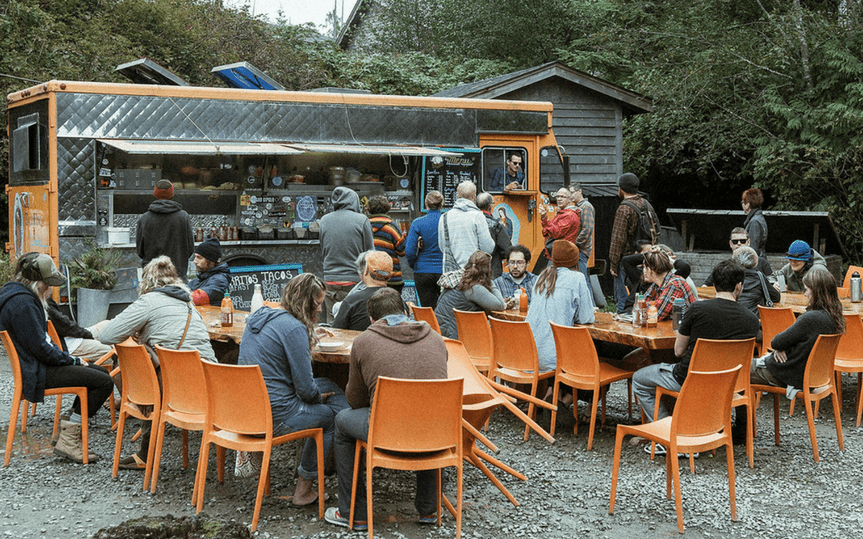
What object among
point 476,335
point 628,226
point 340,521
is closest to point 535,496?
point 340,521

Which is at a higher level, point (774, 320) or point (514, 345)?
point (774, 320)

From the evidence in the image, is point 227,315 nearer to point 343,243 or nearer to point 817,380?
point 343,243

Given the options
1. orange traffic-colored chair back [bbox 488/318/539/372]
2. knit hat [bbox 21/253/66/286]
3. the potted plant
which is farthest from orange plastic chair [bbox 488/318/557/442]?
the potted plant

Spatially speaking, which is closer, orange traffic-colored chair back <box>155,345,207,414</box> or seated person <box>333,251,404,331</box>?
orange traffic-colored chair back <box>155,345,207,414</box>

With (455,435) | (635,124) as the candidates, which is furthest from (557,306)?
(635,124)

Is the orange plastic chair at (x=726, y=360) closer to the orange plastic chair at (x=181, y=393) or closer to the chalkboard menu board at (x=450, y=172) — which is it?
the orange plastic chair at (x=181, y=393)

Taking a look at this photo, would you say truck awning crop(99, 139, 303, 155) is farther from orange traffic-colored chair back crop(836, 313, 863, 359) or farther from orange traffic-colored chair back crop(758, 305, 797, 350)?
orange traffic-colored chair back crop(836, 313, 863, 359)

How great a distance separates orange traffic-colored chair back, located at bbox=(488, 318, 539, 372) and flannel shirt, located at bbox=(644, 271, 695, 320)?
1011 mm

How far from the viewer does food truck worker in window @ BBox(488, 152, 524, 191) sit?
1106 cm

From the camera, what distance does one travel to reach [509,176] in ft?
36.5

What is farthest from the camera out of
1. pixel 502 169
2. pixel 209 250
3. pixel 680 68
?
pixel 680 68

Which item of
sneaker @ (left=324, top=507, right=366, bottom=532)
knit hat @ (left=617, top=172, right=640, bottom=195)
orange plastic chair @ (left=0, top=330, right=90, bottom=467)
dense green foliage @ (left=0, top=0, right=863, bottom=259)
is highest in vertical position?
dense green foliage @ (left=0, top=0, right=863, bottom=259)

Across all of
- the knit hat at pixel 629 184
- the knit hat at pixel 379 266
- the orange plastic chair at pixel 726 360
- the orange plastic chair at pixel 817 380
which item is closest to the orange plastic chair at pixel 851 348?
the orange plastic chair at pixel 817 380

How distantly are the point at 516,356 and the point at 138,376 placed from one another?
9.00ft
